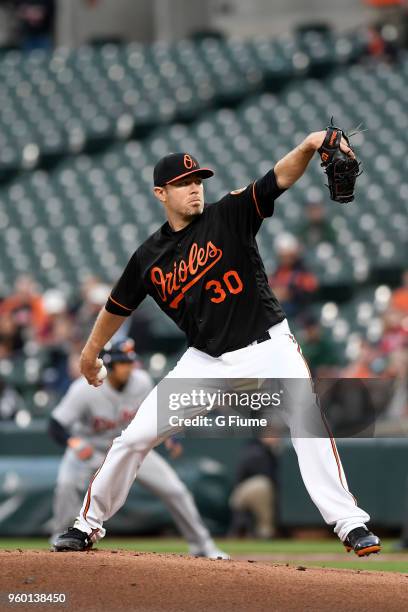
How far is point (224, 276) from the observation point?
5465mm

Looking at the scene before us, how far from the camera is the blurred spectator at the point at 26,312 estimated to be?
1303 centimetres

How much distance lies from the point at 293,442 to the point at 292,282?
6.76 metres

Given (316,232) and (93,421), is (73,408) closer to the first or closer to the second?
(93,421)

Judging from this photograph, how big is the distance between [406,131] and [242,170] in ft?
6.80

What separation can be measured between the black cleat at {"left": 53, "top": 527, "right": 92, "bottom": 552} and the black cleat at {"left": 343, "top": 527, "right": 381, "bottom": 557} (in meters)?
1.19

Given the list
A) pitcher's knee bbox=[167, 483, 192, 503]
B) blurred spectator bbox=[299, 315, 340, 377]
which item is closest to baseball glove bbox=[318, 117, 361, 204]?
pitcher's knee bbox=[167, 483, 192, 503]

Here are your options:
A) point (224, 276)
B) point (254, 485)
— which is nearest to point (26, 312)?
point (254, 485)

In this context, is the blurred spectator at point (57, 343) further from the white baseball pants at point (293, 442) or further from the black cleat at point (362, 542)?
the black cleat at point (362, 542)

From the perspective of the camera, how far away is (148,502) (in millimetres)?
10484

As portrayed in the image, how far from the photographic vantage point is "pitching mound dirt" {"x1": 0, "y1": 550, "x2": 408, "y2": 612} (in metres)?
4.91

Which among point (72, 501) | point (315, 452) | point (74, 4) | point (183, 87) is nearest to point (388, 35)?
point (183, 87)

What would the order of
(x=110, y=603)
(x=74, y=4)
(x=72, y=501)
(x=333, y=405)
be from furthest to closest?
(x=74, y=4) < (x=72, y=501) < (x=333, y=405) < (x=110, y=603)

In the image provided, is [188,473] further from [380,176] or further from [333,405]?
[380,176]

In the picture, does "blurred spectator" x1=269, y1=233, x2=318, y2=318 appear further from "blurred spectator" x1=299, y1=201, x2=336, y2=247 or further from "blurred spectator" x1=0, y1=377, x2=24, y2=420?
"blurred spectator" x1=0, y1=377, x2=24, y2=420
